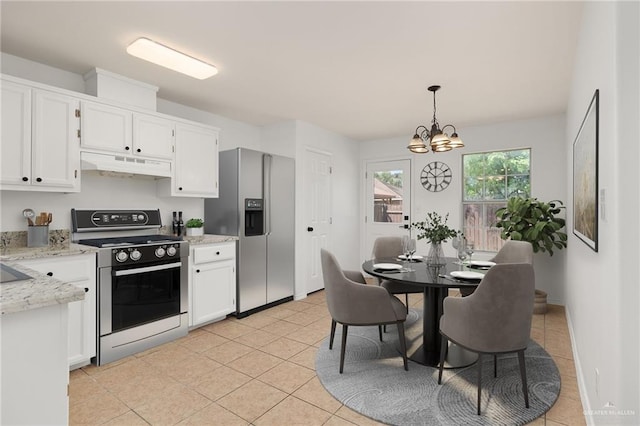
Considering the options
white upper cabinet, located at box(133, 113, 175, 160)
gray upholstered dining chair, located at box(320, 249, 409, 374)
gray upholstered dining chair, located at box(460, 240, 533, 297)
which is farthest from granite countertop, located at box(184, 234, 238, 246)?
gray upholstered dining chair, located at box(460, 240, 533, 297)

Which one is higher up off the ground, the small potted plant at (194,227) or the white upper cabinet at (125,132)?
the white upper cabinet at (125,132)

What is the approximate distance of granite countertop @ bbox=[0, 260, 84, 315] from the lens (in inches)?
42.7

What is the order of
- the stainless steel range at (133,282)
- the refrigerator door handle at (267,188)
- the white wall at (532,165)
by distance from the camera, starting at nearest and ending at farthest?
the stainless steel range at (133,282)
the refrigerator door handle at (267,188)
the white wall at (532,165)

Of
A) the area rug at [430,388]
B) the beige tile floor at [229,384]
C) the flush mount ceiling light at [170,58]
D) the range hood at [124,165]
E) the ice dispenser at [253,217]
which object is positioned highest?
the flush mount ceiling light at [170,58]

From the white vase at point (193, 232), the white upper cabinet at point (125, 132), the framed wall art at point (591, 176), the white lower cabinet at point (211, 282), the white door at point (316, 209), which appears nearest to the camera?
the framed wall art at point (591, 176)

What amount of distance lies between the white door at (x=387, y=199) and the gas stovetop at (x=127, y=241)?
3.49 meters

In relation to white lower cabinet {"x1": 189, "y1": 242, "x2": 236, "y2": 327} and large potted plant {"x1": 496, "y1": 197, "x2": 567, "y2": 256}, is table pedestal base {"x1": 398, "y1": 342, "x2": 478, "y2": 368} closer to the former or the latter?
large potted plant {"x1": 496, "y1": 197, "x2": 567, "y2": 256}

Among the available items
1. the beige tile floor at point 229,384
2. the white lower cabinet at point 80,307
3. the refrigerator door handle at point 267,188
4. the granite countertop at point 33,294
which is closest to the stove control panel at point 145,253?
the white lower cabinet at point 80,307

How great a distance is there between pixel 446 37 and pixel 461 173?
3.05 m

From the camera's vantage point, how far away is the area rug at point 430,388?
201 centimetres

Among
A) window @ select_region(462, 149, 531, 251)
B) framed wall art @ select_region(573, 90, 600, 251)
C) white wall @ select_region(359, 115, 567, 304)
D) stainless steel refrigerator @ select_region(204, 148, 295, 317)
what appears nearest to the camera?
framed wall art @ select_region(573, 90, 600, 251)

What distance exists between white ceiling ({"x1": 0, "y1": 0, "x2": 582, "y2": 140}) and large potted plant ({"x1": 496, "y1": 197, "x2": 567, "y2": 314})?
1204 millimetres

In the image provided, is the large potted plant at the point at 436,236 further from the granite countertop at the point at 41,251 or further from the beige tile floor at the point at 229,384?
the granite countertop at the point at 41,251

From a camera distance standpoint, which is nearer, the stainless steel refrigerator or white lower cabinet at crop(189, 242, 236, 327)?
white lower cabinet at crop(189, 242, 236, 327)
